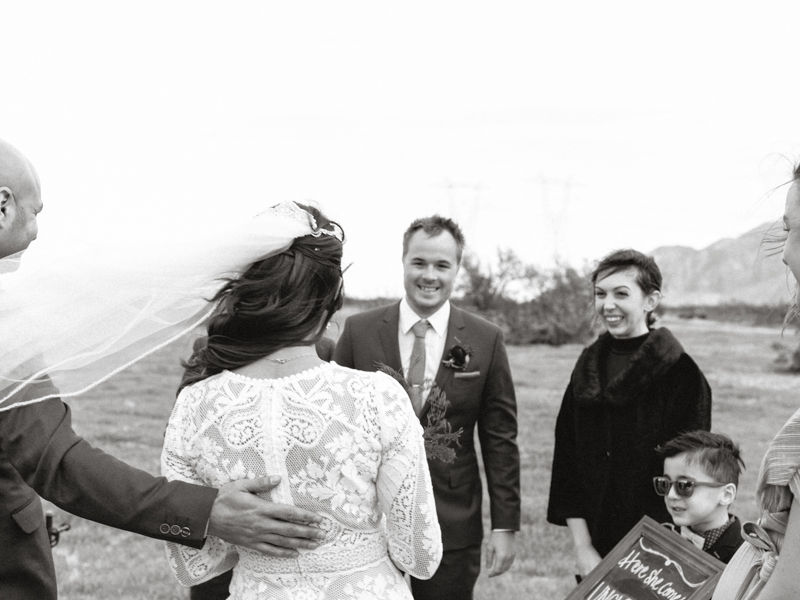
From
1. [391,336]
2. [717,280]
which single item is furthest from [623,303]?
[717,280]

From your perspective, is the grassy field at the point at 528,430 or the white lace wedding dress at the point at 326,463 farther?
the grassy field at the point at 528,430

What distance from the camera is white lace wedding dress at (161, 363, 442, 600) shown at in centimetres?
266

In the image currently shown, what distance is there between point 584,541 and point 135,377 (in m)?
11.6

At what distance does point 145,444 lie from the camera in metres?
10.7

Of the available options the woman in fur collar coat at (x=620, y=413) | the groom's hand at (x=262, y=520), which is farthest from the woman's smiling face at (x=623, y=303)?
the groom's hand at (x=262, y=520)

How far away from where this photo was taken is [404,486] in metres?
2.75

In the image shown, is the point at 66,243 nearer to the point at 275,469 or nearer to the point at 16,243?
the point at 16,243

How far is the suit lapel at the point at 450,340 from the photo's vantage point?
4.81 m

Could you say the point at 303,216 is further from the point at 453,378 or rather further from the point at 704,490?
the point at 704,490

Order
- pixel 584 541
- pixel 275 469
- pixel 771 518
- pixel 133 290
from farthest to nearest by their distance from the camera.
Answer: pixel 584 541, pixel 133 290, pixel 275 469, pixel 771 518

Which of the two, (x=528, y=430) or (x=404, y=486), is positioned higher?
(x=404, y=486)

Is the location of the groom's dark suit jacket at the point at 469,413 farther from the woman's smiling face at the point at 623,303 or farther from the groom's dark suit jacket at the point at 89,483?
the groom's dark suit jacket at the point at 89,483

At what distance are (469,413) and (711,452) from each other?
1.33 metres

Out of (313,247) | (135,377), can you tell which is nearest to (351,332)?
(313,247)
